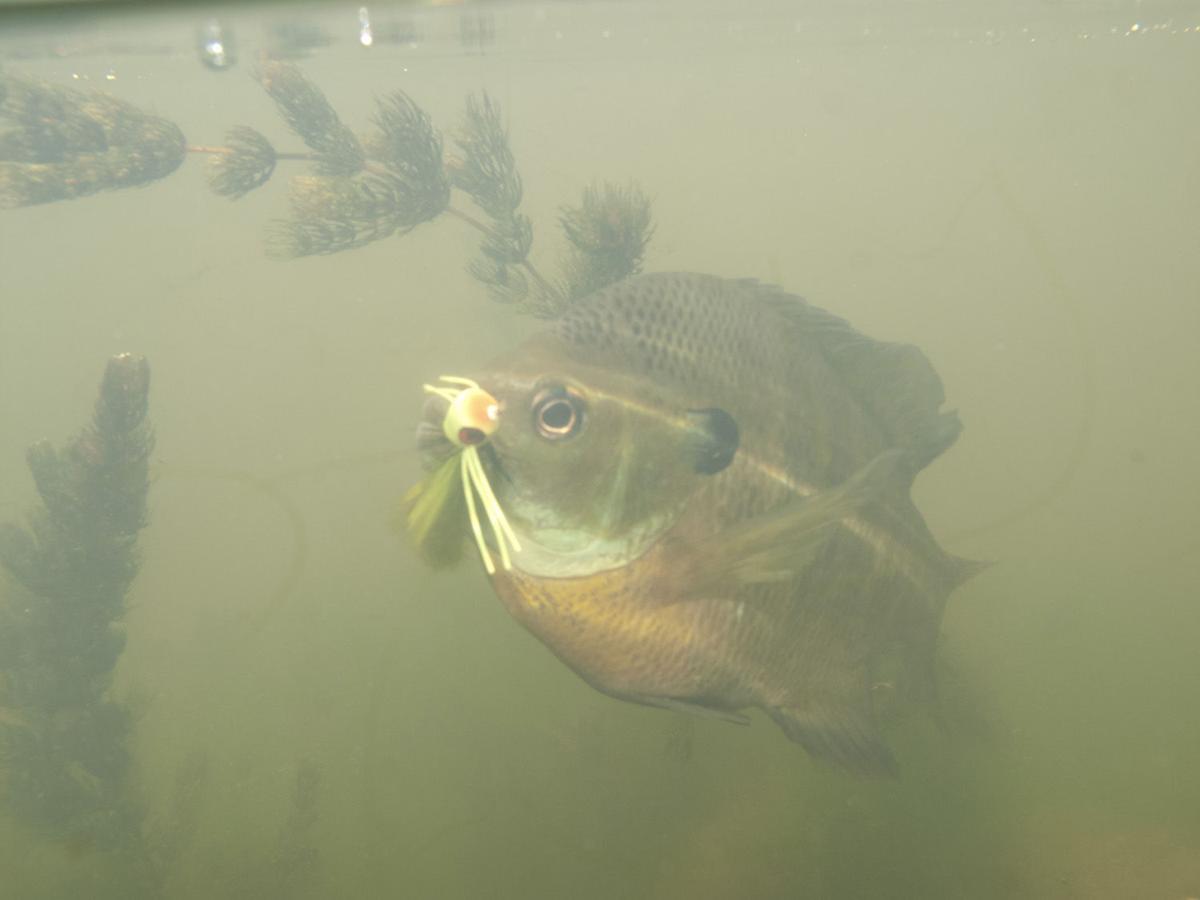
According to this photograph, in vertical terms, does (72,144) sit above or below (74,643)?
above

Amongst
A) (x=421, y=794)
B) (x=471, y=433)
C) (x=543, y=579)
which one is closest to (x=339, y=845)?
(x=421, y=794)

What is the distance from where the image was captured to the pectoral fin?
1757mm

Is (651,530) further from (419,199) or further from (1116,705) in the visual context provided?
(1116,705)

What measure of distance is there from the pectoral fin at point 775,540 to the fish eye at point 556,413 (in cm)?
56

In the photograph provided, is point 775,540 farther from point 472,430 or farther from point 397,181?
point 397,181

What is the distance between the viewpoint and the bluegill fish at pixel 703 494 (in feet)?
5.55

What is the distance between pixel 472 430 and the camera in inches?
59.3

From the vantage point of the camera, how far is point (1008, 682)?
16.3 feet

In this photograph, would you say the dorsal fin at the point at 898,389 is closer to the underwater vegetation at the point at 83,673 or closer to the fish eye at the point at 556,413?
the fish eye at the point at 556,413

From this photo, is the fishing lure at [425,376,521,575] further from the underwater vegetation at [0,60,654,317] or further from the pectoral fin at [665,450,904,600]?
the underwater vegetation at [0,60,654,317]

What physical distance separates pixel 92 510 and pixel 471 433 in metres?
3.84

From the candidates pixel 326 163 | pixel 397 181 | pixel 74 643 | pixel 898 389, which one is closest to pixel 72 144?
pixel 326 163

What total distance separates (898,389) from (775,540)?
1074mm

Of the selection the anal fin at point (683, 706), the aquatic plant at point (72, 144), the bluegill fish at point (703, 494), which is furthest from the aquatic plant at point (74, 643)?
the anal fin at point (683, 706)
